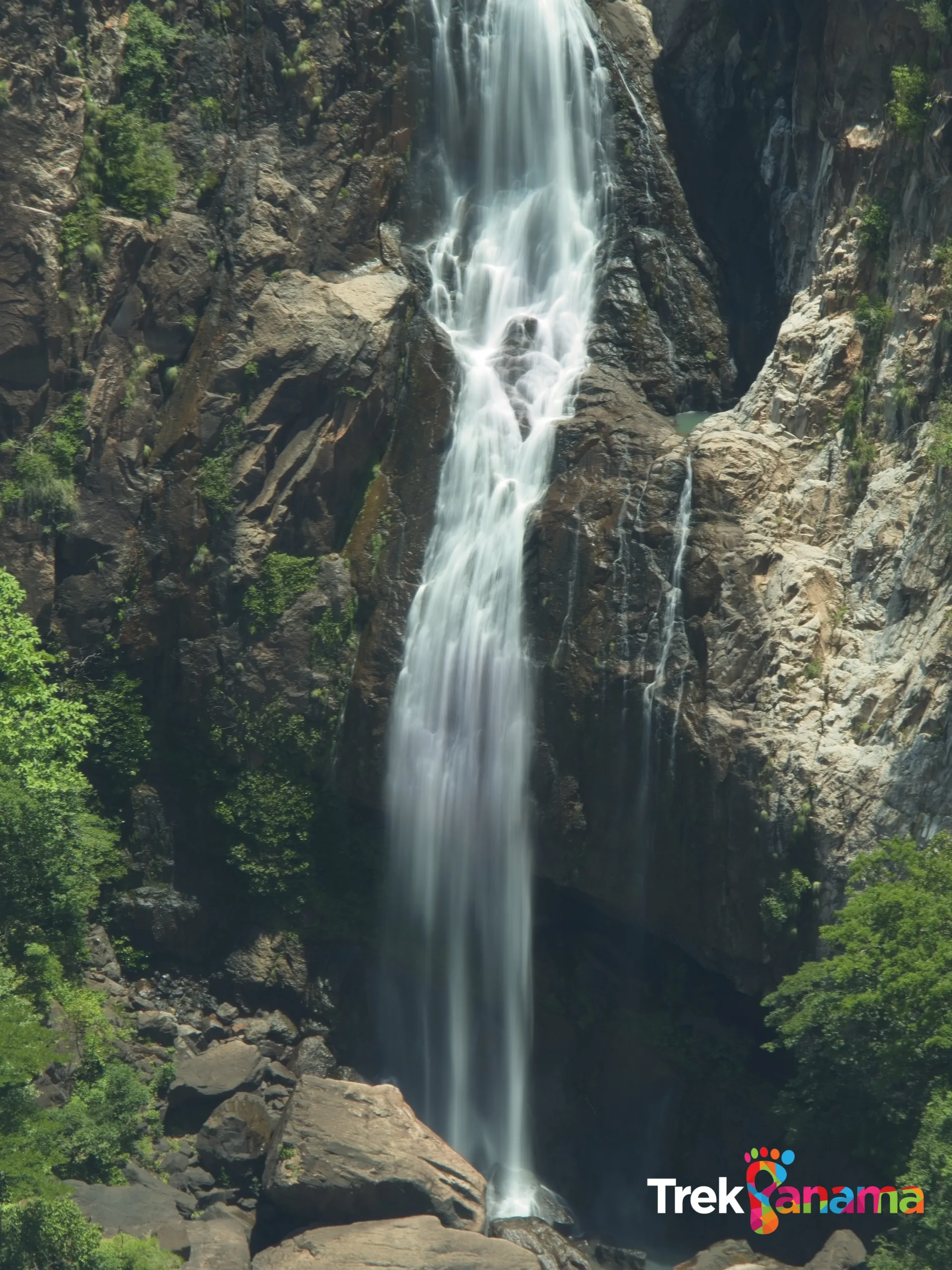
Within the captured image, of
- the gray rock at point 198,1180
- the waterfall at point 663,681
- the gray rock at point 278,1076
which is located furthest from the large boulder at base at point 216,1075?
the waterfall at point 663,681

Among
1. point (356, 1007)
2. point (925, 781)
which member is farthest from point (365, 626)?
point (925, 781)

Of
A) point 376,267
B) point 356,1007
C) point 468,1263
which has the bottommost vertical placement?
point 468,1263

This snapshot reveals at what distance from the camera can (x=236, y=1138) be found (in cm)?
3089

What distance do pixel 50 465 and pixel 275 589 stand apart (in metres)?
5.81

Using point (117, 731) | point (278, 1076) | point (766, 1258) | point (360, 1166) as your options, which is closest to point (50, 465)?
point (117, 731)

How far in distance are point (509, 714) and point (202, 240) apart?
45.3ft

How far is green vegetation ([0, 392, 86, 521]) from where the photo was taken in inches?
1389

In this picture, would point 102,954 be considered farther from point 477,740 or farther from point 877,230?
point 877,230

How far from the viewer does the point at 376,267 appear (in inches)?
1523

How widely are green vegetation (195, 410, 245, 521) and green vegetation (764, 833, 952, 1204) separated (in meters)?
16.7

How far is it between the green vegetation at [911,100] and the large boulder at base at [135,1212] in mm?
26269

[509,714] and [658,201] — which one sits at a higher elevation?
[658,201]

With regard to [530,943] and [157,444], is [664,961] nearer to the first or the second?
[530,943]

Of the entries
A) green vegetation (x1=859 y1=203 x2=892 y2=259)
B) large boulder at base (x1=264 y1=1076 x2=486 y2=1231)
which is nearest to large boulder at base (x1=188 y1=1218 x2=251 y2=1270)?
large boulder at base (x1=264 y1=1076 x2=486 y2=1231)
